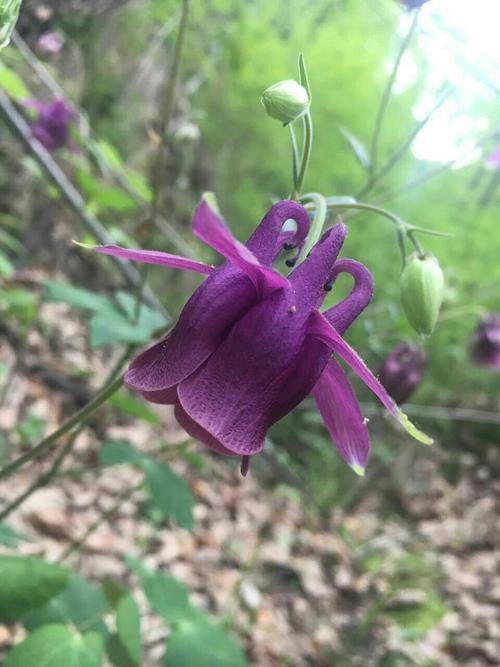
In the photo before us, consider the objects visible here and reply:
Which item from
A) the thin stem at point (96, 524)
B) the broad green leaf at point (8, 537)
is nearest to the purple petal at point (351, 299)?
the broad green leaf at point (8, 537)

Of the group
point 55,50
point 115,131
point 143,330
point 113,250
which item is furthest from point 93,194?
point 115,131

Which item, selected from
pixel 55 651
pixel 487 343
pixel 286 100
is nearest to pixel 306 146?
pixel 286 100

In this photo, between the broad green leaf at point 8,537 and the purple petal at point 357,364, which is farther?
the broad green leaf at point 8,537

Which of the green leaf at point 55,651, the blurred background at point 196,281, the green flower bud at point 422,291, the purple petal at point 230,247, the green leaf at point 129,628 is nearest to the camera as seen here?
the purple petal at point 230,247

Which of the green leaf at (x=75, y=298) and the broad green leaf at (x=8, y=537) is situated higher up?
the green leaf at (x=75, y=298)

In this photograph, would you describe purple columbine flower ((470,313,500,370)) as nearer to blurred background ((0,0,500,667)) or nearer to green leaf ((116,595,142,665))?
blurred background ((0,0,500,667))

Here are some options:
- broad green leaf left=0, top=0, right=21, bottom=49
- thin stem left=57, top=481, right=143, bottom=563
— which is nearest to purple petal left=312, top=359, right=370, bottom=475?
broad green leaf left=0, top=0, right=21, bottom=49

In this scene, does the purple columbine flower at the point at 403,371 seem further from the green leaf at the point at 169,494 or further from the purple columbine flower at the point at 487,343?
the purple columbine flower at the point at 487,343
